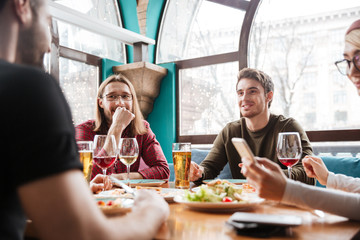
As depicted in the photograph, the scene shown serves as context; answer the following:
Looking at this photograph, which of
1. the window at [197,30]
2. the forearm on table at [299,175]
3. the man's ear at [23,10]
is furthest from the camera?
the window at [197,30]

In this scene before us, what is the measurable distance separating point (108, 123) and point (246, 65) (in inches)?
68.0

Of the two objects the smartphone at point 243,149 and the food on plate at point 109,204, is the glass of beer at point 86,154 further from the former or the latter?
the smartphone at point 243,149

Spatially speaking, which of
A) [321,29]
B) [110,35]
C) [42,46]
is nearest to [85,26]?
[110,35]

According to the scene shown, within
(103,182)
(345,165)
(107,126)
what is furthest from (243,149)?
(107,126)

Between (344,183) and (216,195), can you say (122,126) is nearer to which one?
(216,195)

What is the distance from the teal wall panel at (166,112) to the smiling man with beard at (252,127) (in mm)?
1405

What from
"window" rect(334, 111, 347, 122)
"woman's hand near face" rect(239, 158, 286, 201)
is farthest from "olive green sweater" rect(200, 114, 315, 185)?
"woman's hand near face" rect(239, 158, 286, 201)

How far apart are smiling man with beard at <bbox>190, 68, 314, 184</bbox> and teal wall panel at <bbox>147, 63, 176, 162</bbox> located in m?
1.40

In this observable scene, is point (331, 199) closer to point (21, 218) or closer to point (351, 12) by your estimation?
point (21, 218)

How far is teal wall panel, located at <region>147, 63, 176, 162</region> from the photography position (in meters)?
4.05

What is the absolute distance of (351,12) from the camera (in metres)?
3.13

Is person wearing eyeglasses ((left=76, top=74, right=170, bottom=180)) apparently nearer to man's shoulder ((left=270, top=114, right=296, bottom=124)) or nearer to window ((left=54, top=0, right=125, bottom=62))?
man's shoulder ((left=270, top=114, right=296, bottom=124))

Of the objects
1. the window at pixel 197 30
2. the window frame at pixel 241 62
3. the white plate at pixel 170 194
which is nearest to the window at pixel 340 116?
the window frame at pixel 241 62

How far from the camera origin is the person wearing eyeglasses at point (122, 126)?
2.23 m
